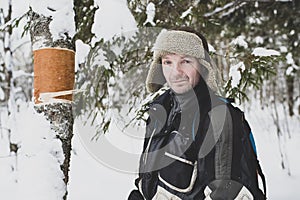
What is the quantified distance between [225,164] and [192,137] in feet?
0.74

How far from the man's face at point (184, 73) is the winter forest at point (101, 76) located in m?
0.38

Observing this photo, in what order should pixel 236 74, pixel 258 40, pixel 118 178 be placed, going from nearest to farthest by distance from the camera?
pixel 236 74 < pixel 118 178 < pixel 258 40

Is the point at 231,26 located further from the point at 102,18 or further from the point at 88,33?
the point at 102,18

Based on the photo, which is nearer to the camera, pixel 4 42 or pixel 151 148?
pixel 151 148

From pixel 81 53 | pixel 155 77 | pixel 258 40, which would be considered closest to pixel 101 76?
pixel 81 53

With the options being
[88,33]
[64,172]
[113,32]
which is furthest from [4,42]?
[64,172]

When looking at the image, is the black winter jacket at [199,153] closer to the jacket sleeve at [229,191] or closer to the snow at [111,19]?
the jacket sleeve at [229,191]

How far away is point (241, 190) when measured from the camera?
1.89m

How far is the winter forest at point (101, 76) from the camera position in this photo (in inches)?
71.4

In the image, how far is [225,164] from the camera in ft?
6.15

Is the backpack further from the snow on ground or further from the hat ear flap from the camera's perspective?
the snow on ground

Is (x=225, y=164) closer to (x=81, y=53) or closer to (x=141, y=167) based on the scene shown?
(x=141, y=167)

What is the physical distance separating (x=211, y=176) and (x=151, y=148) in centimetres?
46

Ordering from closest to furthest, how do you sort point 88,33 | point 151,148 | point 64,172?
point 64,172 → point 151,148 → point 88,33
